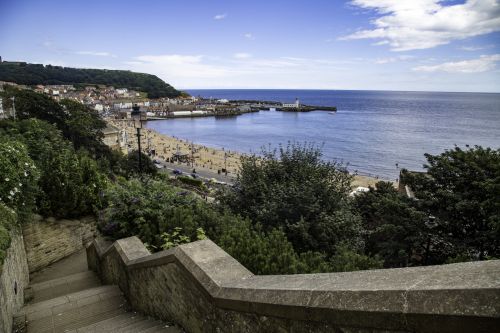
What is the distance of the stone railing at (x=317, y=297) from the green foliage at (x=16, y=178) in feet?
13.3

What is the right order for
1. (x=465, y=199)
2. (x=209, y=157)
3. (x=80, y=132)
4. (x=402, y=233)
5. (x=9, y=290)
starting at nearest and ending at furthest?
(x=9, y=290) → (x=465, y=199) → (x=402, y=233) → (x=80, y=132) → (x=209, y=157)

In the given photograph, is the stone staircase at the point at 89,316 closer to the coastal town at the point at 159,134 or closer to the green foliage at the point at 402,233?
the coastal town at the point at 159,134

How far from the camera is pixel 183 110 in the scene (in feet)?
513

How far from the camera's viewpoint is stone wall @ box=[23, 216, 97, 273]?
27.1ft

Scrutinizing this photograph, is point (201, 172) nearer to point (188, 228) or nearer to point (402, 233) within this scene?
point (402, 233)

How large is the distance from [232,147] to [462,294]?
2858 inches

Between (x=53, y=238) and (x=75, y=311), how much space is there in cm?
476

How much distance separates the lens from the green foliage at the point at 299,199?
738 centimetres

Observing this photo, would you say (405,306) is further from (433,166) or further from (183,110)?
(183,110)

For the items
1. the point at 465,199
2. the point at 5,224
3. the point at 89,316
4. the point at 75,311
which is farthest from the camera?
the point at 465,199

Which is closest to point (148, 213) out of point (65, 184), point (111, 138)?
point (65, 184)

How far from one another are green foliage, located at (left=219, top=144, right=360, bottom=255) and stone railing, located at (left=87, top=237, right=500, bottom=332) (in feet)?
12.0

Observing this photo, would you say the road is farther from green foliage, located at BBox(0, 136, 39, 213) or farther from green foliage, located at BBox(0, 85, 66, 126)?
green foliage, located at BBox(0, 136, 39, 213)

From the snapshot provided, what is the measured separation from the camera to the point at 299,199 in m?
7.66
